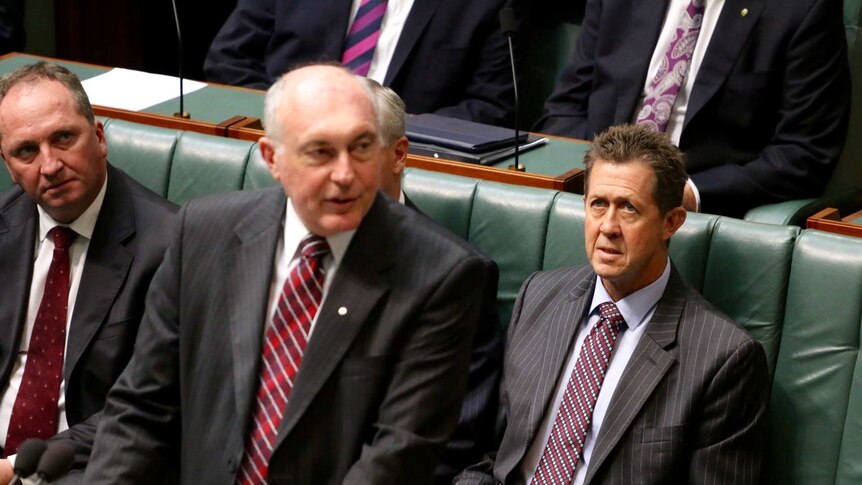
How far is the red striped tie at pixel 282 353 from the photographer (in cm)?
173

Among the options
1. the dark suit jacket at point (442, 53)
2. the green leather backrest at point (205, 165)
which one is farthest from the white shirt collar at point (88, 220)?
the dark suit jacket at point (442, 53)

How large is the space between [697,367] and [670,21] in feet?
4.31

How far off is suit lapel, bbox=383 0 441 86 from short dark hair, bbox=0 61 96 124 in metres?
1.24

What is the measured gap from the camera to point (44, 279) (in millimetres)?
2402

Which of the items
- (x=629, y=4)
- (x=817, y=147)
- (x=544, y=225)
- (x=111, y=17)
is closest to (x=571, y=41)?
(x=629, y=4)

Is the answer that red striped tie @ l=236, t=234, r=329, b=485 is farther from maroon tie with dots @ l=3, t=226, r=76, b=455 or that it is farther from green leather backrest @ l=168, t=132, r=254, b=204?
green leather backrest @ l=168, t=132, r=254, b=204

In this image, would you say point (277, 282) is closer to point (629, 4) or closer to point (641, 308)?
point (641, 308)

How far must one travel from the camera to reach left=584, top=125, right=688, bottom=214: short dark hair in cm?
218

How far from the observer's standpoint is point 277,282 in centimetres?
179

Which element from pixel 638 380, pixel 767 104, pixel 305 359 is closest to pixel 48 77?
pixel 305 359

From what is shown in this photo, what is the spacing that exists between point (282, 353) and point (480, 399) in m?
0.68

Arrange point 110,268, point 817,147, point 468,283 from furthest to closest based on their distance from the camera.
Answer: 1. point 817,147
2. point 110,268
3. point 468,283

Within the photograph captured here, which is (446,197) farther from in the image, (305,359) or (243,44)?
(243,44)

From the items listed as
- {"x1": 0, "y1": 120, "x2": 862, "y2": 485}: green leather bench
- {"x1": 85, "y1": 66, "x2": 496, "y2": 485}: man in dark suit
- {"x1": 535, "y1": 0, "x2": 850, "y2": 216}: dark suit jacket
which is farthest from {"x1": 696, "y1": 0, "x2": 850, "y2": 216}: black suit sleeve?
{"x1": 85, "y1": 66, "x2": 496, "y2": 485}: man in dark suit
